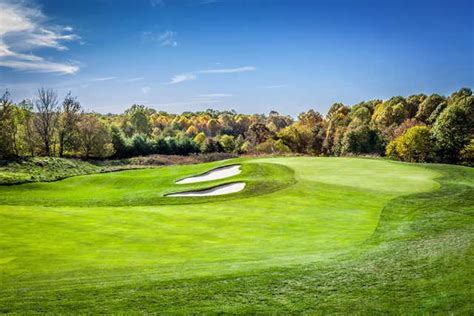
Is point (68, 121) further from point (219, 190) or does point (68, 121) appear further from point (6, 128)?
point (219, 190)

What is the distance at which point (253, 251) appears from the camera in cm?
1223

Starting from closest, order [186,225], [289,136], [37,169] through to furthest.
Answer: [186,225] → [37,169] → [289,136]

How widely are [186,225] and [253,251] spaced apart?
542 centimetres

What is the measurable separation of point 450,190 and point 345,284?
18753mm

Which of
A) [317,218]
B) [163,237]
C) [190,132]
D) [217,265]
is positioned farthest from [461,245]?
[190,132]

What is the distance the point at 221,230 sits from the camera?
16016 mm

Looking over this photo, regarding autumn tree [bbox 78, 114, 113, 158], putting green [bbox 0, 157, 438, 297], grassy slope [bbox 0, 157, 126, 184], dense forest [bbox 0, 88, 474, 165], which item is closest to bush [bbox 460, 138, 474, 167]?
dense forest [bbox 0, 88, 474, 165]

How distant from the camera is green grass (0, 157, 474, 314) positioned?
7.61 metres

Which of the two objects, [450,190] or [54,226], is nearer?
[54,226]

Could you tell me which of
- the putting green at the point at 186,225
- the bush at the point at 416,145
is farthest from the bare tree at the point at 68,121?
the bush at the point at 416,145

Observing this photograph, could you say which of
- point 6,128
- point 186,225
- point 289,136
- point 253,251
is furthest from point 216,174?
point 289,136

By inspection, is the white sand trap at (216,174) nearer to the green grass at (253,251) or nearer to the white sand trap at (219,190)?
the white sand trap at (219,190)

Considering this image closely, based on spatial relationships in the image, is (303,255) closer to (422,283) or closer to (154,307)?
(422,283)

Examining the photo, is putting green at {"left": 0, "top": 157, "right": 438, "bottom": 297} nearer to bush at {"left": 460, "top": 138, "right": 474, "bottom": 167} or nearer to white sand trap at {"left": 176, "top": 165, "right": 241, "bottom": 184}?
white sand trap at {"left": 176, "top": 165, "right": 241, "bottom": 184}
